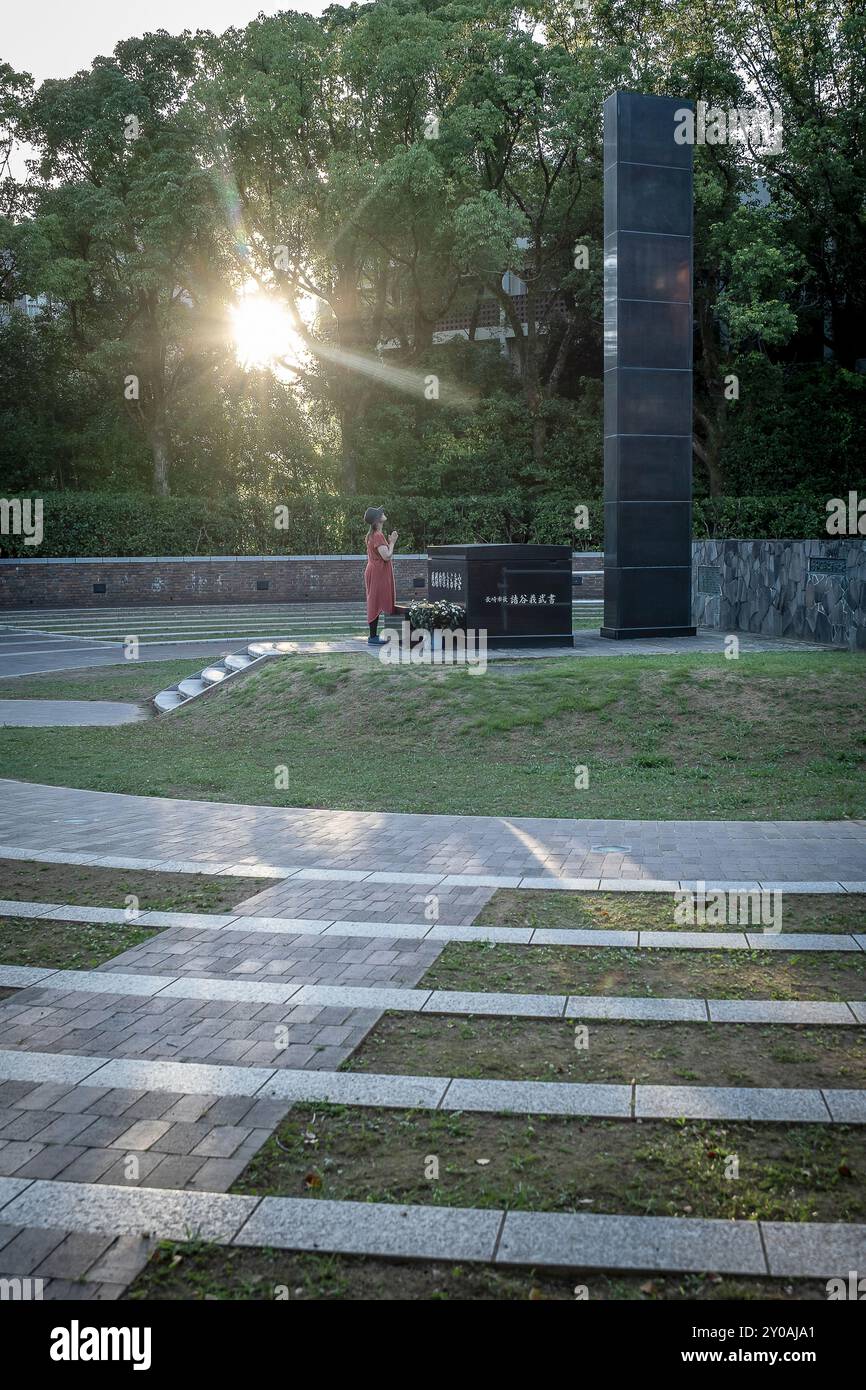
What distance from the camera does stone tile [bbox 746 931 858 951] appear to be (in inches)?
243

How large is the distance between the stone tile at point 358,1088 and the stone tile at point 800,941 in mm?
2317

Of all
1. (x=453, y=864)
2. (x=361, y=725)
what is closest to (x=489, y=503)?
(x=361, y=725)

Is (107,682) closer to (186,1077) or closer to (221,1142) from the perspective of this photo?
(186,1077)

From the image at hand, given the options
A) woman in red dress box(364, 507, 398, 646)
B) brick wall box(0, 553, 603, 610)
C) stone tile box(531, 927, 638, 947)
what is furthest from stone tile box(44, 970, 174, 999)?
brick wall box(0, 553, 603, 610)

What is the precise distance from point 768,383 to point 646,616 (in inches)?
712

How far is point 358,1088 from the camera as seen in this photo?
4.61 metres

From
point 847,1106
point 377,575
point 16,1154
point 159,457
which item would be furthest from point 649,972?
point 159,457

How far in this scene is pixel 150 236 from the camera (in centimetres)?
3241

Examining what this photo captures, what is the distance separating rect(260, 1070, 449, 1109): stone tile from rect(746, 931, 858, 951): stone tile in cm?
232

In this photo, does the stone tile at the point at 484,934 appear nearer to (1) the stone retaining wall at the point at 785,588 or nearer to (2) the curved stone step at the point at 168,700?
(2) the curved stone step at the point at 168,700

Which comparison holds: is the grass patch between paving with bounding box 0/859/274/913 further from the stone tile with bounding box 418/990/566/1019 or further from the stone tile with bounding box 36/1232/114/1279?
the stone tile with bounding box 36/1232/114/1279

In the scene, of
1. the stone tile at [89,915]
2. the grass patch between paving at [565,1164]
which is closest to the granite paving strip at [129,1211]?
the grass patch between paving at [565,1164]

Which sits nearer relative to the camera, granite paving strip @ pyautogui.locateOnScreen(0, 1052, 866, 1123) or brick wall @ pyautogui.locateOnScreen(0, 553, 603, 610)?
granite paving strip @ pyautogui.locateOnScreen(0, 1052, 866, 1123)
